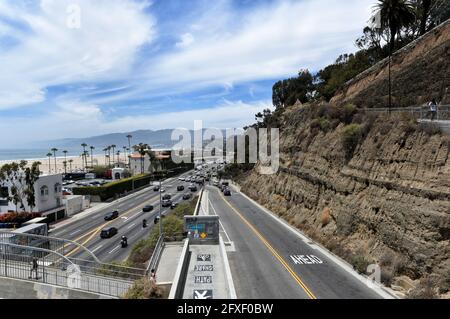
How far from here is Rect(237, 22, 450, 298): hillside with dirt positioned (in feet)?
65.9

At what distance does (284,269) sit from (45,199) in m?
48.6

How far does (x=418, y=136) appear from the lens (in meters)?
24.1

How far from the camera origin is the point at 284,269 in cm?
2383

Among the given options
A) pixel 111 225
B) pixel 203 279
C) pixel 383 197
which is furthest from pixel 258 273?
pixel 111 225

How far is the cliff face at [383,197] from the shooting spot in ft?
66.0

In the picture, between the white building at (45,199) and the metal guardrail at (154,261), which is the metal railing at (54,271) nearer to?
the metal guardrail at (154,261)

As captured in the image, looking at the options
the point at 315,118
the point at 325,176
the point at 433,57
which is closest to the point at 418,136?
the point at 325,176

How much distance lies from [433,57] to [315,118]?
1430cm

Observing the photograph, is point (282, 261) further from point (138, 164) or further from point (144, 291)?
point (138, 164)

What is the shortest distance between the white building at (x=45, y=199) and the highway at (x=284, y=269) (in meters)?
35.0

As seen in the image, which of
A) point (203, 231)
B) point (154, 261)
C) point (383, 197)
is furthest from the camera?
point (203, 231)

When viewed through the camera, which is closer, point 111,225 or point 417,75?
point 417,75

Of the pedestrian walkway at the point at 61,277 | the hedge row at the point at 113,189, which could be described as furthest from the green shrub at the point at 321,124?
the hedge row at the point at 113,189

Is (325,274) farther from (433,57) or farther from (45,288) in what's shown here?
(433,57)
